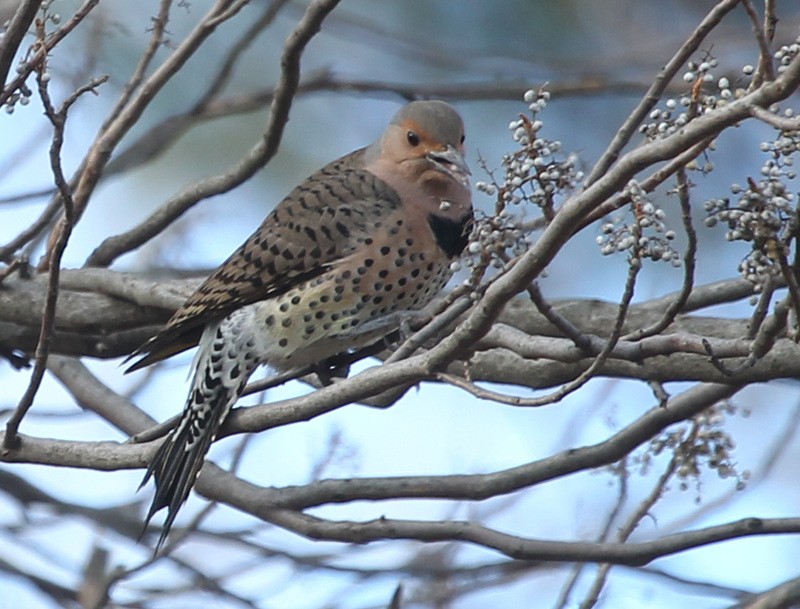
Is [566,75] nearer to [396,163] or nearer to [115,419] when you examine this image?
[396,163]

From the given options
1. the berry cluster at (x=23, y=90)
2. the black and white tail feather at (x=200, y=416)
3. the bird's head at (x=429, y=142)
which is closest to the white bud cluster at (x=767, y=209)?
the berry cluster at (x=23, y=90)

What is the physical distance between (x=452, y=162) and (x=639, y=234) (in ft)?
5.57

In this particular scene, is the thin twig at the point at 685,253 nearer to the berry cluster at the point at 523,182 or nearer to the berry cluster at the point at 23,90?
the berry cluster at the point at 523,182

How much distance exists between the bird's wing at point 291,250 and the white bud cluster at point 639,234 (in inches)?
66.5

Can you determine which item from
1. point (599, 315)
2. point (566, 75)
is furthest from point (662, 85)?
point (566, 75)

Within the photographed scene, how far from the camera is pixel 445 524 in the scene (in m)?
2.87

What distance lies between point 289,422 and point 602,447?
2.44ft

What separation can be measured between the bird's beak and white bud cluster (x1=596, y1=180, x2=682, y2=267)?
1510 millimetres

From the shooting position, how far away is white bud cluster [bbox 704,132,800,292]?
76.4 inches

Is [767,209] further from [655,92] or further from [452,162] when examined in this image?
[452,162]

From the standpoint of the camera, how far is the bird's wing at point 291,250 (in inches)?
146

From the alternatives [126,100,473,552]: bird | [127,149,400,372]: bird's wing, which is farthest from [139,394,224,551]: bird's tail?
[127,149,400,372]: bird's wing

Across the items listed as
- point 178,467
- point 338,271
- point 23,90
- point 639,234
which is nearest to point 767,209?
point 639,234

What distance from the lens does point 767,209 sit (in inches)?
76.5
